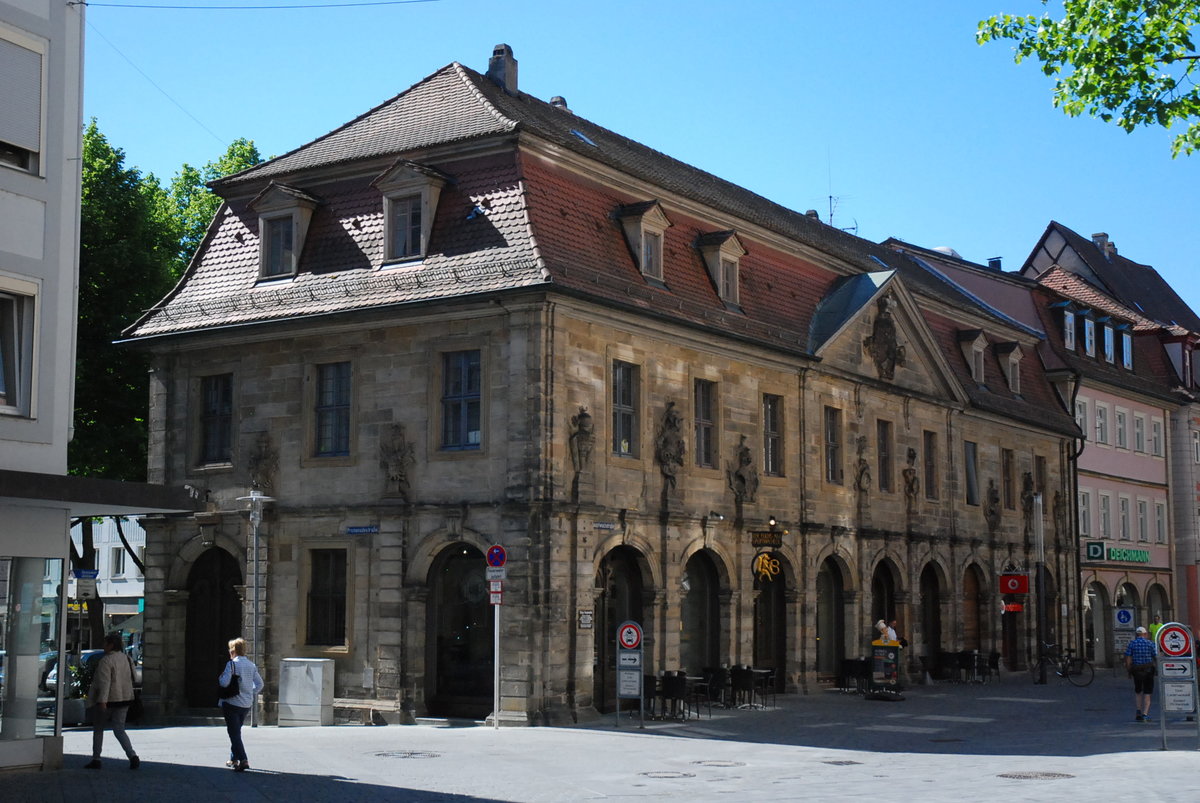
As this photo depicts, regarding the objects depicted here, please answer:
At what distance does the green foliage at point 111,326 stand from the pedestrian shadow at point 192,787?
72.4ft

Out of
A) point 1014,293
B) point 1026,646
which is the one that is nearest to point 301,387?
point 1026,646

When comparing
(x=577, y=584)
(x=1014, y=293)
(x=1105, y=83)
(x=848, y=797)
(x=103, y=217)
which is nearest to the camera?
(x=848, y=797)

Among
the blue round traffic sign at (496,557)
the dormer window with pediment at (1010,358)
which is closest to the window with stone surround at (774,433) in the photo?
the blue round traffic sign at (496,557)

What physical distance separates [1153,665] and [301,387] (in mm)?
16315

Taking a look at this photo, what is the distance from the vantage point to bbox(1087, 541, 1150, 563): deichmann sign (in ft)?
170

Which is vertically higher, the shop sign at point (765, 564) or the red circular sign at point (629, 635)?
the shop sign at point (765, 564)

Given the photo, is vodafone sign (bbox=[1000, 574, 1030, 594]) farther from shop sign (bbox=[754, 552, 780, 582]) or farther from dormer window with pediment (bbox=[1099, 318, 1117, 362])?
dormer window with pediment (bbox=[1099, 318, 1117, 362])

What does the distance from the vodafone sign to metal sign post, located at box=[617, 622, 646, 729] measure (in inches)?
733

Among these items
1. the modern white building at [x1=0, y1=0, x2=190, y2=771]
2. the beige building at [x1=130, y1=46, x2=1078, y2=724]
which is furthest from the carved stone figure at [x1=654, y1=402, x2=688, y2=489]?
the modern white building at [x1=0, y1=0, x2=190, y2=771]

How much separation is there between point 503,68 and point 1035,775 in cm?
2017

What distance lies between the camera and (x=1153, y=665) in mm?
28344

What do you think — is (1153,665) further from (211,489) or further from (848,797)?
(211,489)

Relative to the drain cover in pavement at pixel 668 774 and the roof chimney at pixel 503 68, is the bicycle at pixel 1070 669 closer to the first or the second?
the roof chimney at pixel 503 68

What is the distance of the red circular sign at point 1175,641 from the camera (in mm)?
23531
